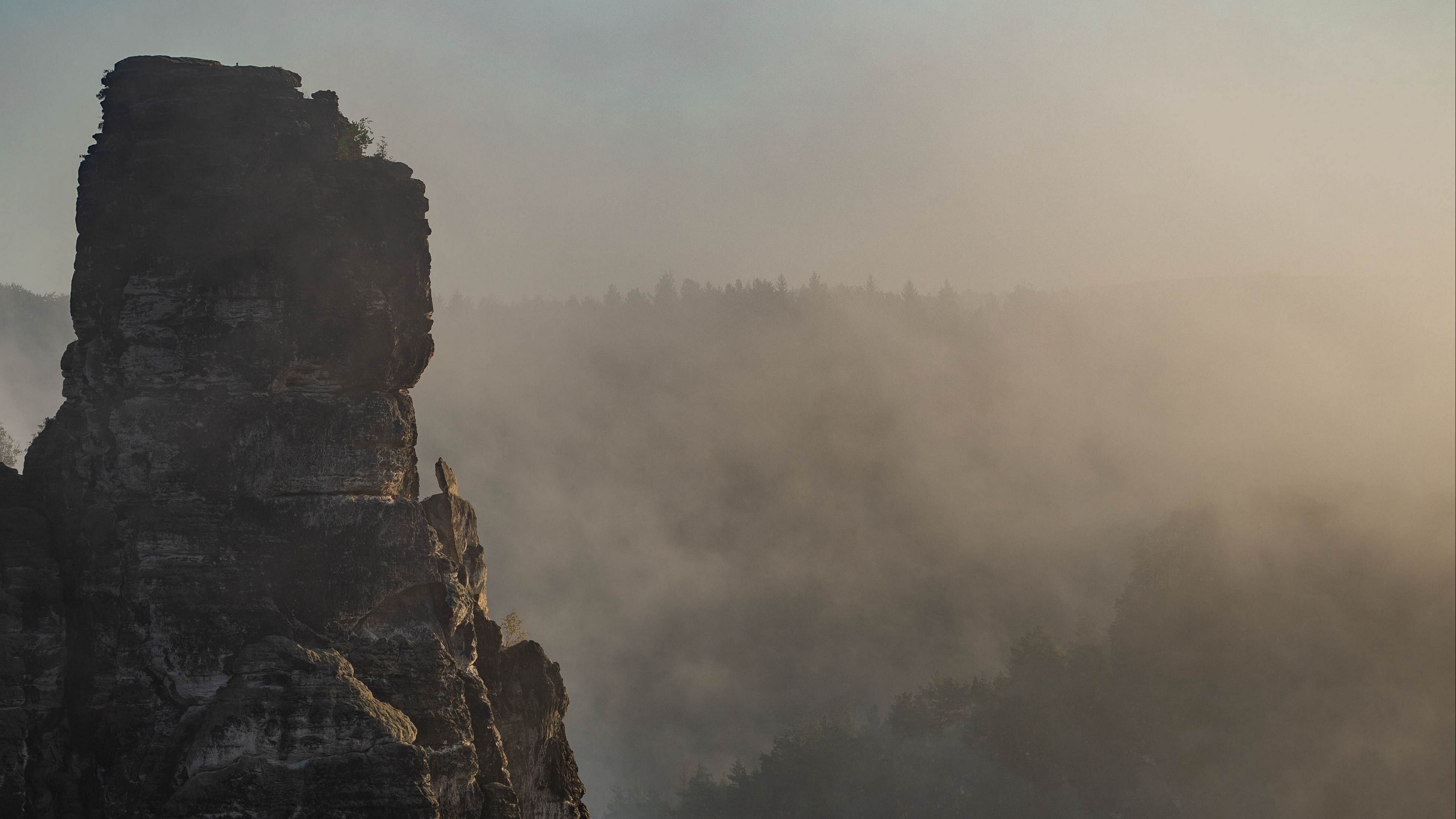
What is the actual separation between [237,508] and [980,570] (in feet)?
431

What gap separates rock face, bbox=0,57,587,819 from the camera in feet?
47.0

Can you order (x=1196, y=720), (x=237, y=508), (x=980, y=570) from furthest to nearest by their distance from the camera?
(x=980, y=570) → (x=1196, y=720) → (x=237, y=508)

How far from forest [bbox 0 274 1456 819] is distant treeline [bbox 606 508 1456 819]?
0.19 m

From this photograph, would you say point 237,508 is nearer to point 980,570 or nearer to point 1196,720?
point 1196,720

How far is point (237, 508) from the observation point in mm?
15625

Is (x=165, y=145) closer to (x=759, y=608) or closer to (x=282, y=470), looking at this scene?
(x=282, y=470)

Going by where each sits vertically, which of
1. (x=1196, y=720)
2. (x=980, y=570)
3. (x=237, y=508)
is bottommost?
(x=237, y=508)

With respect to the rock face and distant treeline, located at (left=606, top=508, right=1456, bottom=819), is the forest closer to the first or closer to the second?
distant treeline, located at (left=606, top=508, right=1456, bottom=819)

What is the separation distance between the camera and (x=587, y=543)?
162250mm

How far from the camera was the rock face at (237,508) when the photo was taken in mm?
14320

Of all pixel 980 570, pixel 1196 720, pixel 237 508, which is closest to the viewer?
pixel 237 508

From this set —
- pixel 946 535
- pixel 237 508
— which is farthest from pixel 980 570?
pixel 237 508

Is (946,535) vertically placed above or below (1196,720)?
above

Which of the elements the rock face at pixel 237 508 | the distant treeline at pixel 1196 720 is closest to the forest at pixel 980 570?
the distant treeline at pixel 1196 720
